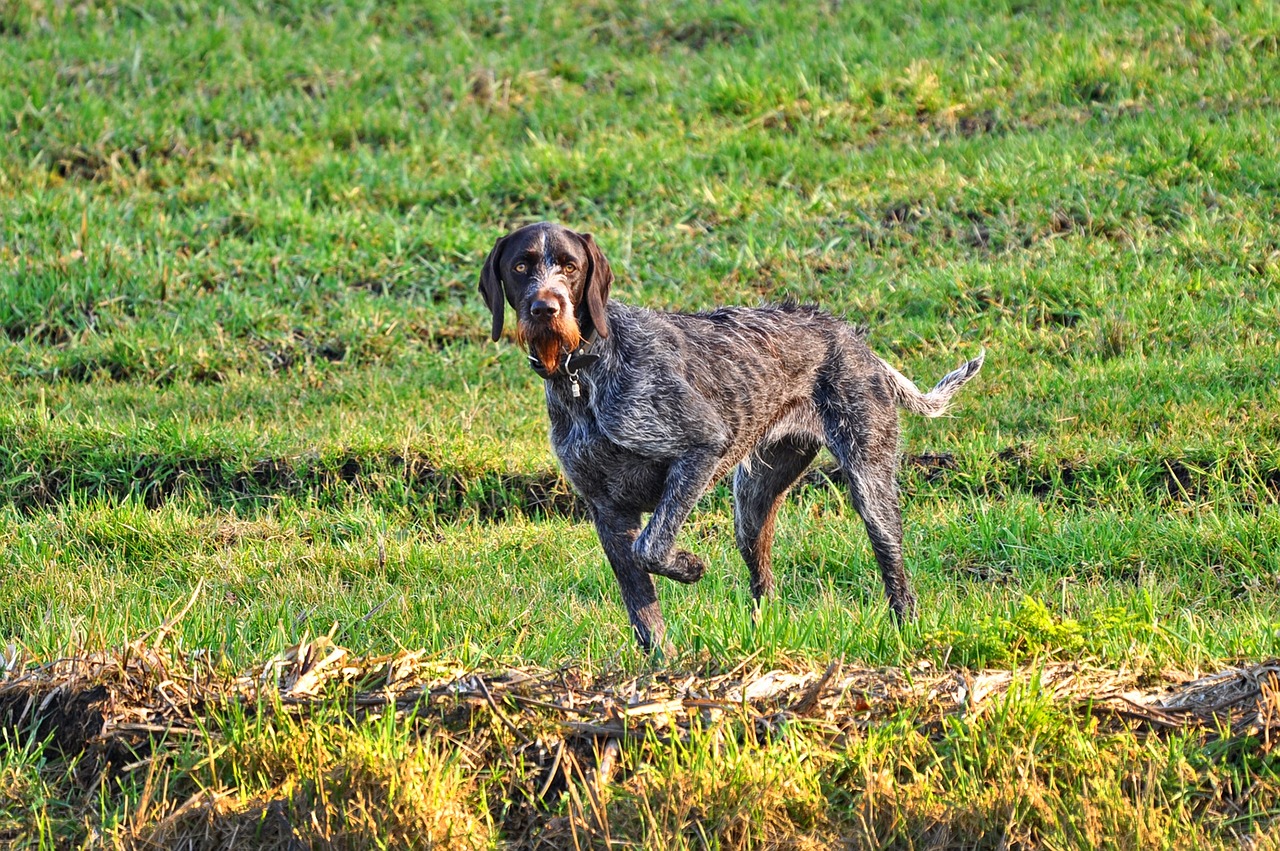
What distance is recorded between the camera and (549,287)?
5895mm

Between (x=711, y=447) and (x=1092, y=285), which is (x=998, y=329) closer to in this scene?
Answer: (x=1092, y=285)

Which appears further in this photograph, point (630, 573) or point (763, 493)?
point (763, 493)

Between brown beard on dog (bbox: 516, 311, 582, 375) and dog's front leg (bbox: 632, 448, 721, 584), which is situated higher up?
brown beard on dog (bbox: 516, 311, 582, 375)

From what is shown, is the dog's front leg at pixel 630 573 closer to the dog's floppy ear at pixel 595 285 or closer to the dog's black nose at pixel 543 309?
the dog's floppy ear at pixel 595 285

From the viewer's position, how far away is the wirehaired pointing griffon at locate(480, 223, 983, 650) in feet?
19.8

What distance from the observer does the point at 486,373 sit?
10.0 metres

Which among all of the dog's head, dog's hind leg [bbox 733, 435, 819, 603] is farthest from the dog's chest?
dog's hind leg [bbox 733, 435, 819, 603]

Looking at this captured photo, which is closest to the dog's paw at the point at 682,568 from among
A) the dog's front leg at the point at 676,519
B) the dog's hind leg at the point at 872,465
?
the dog's front leg at the point at 676,519

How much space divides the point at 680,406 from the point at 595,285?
0.62 metres

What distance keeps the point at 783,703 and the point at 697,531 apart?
3.18 m

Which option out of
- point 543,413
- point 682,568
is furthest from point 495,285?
point 543,413

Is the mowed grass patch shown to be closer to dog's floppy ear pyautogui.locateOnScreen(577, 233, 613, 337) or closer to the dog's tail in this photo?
the dog's tail

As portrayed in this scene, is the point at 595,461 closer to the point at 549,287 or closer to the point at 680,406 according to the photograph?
the point at 680,406

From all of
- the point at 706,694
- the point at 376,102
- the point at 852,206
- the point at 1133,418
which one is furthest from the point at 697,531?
the point at 376,102
